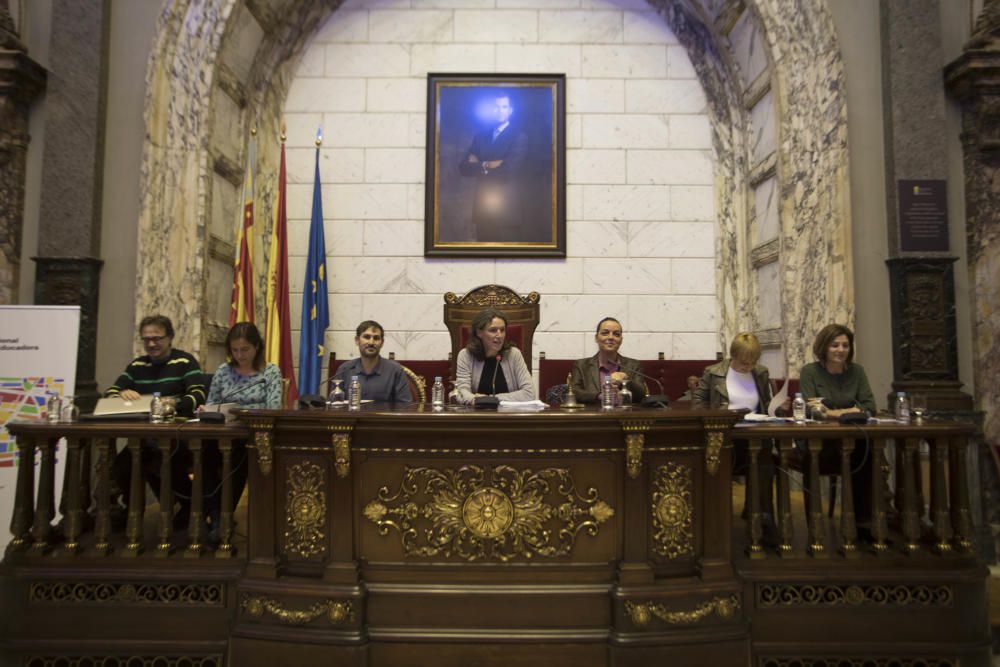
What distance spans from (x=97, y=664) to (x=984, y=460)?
4.83m

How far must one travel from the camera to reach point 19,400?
3582 millimetres

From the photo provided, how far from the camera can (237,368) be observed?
3086mm

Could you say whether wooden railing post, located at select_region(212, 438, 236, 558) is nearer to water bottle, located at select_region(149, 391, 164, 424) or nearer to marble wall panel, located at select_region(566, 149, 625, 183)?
water bottle, located at select_region(149, 391, 164, 424)

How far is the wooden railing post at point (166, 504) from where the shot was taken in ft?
8.13

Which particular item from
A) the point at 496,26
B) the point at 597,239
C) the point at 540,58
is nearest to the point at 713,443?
the point at 597,239

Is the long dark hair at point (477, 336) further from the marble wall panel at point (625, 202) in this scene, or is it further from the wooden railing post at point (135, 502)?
the marble wall panel at point (625, 202)

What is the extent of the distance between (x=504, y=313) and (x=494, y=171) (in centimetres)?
163

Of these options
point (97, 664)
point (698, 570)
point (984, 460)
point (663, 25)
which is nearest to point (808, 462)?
point (698, 570)

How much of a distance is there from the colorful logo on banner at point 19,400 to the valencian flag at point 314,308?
176cm

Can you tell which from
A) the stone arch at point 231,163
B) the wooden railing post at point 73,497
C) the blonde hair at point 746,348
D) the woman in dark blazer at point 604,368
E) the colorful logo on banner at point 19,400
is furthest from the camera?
the stone arch at point 231,163

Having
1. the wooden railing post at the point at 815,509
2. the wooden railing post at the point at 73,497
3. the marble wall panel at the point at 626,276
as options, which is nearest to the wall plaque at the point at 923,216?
the marble wall panel at the point at 626,276

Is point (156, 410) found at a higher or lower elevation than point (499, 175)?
lower

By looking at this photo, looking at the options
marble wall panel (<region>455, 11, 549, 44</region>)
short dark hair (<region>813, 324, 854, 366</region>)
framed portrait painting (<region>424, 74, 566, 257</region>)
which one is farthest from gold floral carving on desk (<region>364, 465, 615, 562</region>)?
marble wall panel (<region>455, 11, 549, 44</region>)

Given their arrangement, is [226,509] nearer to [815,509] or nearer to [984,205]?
[815,509]
